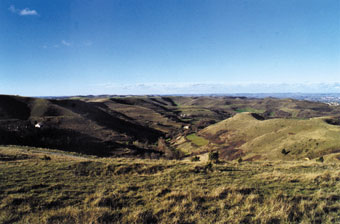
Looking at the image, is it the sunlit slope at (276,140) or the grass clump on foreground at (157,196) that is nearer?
the grass clump on foreground at (157,196)

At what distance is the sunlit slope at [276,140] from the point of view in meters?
60.2

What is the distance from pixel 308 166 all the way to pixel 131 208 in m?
16.5

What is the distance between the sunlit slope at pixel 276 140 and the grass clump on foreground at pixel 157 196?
1713 inches

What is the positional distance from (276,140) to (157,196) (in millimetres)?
84669

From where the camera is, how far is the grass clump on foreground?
20.6ft

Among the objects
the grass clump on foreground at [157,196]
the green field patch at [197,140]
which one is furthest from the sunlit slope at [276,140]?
the grass clump on foreground at [157,196]

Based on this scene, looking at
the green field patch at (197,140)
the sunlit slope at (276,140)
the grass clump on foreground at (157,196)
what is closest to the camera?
the grass clump on foreground at (157,196)

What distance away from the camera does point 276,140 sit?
7912 cm

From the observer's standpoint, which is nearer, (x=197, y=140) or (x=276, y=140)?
(x=276, y=140)

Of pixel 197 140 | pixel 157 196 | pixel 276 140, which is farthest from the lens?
pixel 197 140

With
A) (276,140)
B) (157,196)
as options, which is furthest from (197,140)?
(157,196)

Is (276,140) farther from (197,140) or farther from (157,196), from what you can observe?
(157,196)

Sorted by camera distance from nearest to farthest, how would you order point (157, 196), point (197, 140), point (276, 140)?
point (157, 196)
point (276, 140)
point (197, 140)

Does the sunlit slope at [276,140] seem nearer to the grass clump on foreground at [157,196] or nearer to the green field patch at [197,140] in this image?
the green field patch at [197,140]
